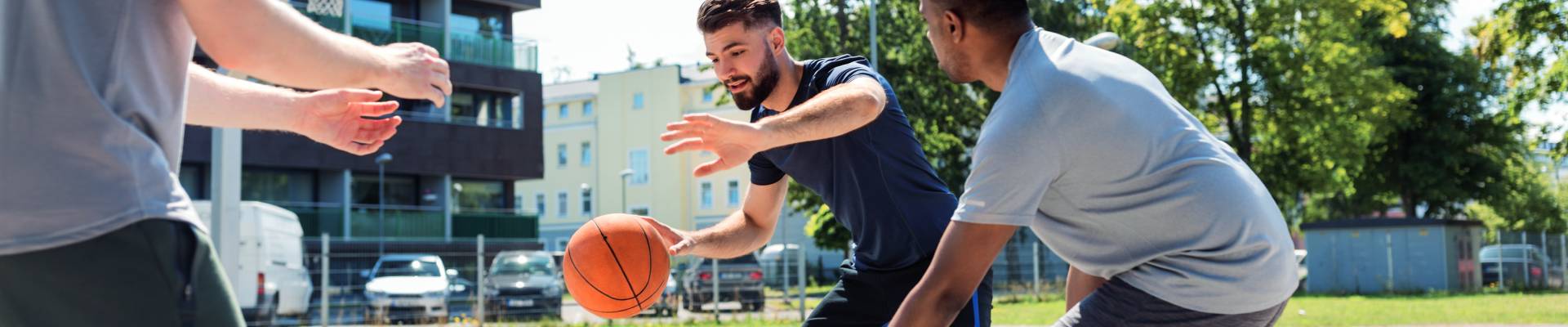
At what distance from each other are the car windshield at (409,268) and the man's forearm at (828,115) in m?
19.5

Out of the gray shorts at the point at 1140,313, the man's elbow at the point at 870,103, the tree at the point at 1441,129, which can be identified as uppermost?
the tree at the point at 1441,129

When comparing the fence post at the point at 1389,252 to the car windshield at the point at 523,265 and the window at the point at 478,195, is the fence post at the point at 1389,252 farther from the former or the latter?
the window at the point at 478,195

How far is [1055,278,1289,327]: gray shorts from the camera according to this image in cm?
324

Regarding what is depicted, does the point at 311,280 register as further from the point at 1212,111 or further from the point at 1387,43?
the point at 1387,43

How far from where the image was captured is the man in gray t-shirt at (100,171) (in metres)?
2.16

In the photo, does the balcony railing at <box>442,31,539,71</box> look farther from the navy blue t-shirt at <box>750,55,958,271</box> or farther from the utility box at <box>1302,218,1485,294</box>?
the navy blue t-shirt at <box>750,55,958,271</box>

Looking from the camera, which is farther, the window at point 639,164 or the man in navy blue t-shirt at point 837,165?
the window at point 639,164

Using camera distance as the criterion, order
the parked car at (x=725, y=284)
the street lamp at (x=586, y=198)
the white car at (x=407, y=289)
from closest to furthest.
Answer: the white car at (x=407, y=289), the parked car at (x=725, y=284), the street lamp at (x=586, y=198)

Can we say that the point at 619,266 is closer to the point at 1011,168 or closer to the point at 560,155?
the point at 1011,168

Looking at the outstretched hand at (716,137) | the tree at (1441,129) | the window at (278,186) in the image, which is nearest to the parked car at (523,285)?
the window at (278,186)

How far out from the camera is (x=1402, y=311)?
22406 millimetres

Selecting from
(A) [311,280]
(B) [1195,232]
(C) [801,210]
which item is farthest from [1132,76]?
(C) [801,210]

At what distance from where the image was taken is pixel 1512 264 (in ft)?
116

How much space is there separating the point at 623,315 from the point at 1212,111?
3388 cm
